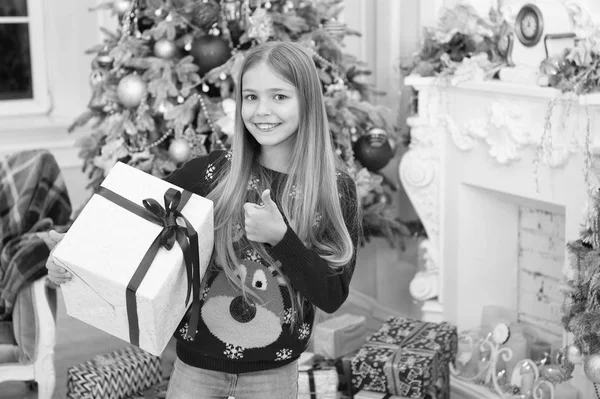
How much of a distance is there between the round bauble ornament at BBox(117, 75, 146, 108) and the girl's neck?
66.7 inches

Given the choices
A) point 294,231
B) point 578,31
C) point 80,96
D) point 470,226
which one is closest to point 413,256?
point 470,226

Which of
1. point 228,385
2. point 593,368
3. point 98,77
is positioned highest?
point 98,77

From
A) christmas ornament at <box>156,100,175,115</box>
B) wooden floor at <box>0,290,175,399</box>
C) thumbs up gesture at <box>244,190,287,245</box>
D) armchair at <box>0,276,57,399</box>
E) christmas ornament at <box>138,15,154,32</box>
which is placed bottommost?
wooden floor at <box>0,290,175,399</box>

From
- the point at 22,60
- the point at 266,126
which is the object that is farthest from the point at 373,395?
the point at 22,60

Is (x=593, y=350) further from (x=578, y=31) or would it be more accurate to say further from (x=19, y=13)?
(x=19, y=13)

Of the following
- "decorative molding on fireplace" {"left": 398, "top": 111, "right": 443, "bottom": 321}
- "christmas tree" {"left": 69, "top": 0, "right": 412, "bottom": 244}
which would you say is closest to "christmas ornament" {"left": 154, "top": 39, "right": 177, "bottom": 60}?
"christmas tree" {"left": 69, "top": 0, "right": 412, "bottom": 244}

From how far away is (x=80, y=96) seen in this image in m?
5.10

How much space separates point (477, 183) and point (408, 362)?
76cm

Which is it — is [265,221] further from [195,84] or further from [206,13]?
[206,13]

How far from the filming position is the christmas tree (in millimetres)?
3467

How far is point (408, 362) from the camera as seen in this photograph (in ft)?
9.78

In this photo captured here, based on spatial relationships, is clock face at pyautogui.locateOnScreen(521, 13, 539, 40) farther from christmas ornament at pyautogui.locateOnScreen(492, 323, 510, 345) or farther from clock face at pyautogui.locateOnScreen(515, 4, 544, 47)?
christmas ornament at pyautogui.locateOnScreen(492, 323, 510, 345)

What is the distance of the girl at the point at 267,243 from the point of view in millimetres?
1804

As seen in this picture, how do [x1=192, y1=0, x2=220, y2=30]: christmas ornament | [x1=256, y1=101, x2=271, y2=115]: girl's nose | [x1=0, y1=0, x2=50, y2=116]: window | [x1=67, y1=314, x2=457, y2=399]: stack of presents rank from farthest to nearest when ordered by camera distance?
[x1=0, y1=0, x2=50, y2=116]: window, [x1=192, y1=0, x2=220, y2=30]: christmas ornament, [x1=67, y1=314, x2=457, y2=399]: stack of presents, [x1=256, y1=101, x2=271, y2=115]: girl's nose
